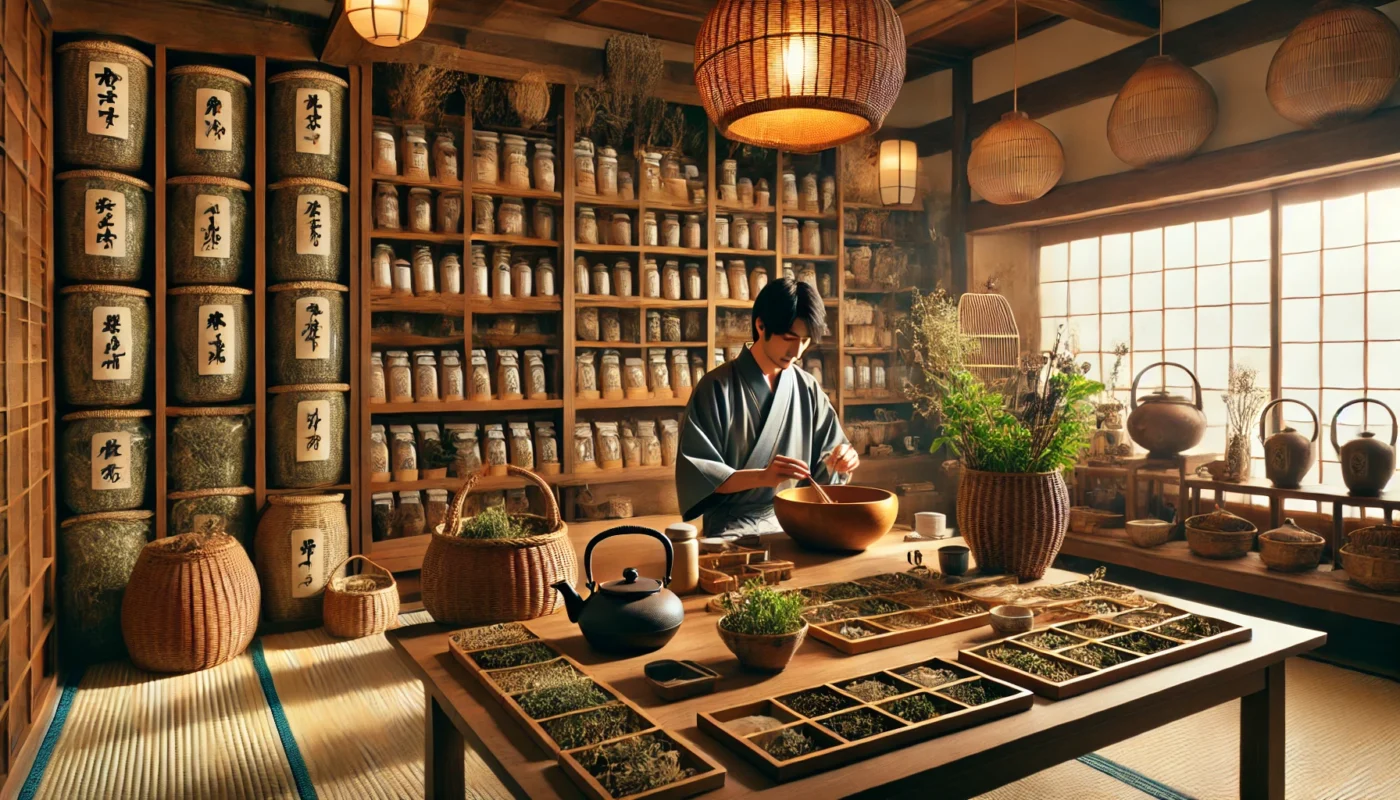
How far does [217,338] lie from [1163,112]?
445 cm

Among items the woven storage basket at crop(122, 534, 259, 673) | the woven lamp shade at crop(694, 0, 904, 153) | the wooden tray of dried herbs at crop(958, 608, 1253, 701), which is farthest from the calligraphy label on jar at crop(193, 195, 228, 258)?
the wooden tray of dried herbs at crop(958, 608, 1253, 701)

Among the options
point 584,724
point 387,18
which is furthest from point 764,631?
point 387,18

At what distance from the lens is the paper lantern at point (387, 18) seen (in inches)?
118

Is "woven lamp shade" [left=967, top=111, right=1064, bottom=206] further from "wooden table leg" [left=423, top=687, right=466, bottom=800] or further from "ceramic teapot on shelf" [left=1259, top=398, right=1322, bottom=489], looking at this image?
"wooden table leg" [left=423, top=687, right=466, bottom=800]

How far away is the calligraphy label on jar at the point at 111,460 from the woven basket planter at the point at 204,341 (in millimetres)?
296

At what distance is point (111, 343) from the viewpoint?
3586mm

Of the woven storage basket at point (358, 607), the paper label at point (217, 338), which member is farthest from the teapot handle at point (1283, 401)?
the paper label at point (217, 338)

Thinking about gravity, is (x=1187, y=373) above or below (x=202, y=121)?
below

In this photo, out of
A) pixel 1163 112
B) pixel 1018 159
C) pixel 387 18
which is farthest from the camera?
pixel 1018 159

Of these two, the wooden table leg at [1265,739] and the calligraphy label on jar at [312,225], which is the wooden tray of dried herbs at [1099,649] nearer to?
the wooden table leg at [1265,739]

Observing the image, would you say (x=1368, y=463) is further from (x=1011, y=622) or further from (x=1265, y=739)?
(x=1011, y=622)

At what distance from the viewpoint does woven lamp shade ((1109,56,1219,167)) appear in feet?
13.8

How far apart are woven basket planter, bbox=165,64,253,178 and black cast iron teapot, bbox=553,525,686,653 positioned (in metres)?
3.13

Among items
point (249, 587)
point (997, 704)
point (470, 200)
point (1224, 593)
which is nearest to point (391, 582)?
point (249, 587)
